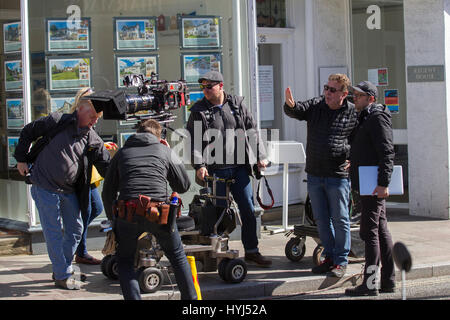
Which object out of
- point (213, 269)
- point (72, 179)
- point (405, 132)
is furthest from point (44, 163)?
point (405, 132)

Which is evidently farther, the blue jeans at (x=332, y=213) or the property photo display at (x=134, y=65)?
the property photo display at (x=134, y=65)

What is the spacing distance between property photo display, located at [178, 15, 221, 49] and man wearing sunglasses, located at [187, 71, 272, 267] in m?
1.95

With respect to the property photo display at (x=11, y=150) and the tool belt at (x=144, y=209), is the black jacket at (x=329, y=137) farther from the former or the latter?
the property photo display at (x=11, y=150)

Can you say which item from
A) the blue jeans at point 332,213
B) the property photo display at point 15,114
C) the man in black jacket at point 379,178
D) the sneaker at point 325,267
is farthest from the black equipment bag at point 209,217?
the property photo display at point 15,114

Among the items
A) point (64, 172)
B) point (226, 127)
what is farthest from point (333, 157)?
point (64, 172)

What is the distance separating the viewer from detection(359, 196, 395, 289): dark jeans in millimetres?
6801

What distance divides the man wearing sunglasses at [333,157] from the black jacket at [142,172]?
174 centimetres

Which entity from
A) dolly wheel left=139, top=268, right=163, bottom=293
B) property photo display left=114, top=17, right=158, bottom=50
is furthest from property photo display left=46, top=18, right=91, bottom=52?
dolly wheel left=139, top=268, right=163, bottom=293

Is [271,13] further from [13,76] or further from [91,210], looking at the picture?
[91,210]

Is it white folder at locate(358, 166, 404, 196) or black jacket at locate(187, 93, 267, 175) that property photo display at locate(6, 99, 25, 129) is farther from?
white folder at locate(358, 166, 404, 196)

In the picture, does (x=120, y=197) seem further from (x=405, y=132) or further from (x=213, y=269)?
(x=405, y=132)

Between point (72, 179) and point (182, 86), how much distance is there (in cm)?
142

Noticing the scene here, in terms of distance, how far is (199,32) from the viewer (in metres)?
9.40

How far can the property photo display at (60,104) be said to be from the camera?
8.66 m
